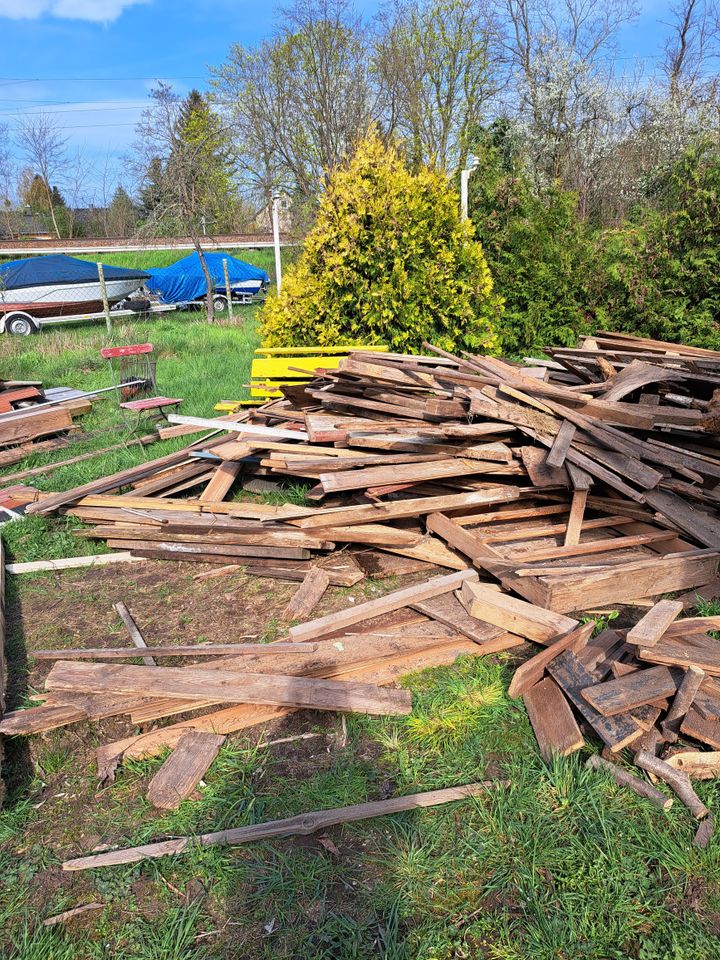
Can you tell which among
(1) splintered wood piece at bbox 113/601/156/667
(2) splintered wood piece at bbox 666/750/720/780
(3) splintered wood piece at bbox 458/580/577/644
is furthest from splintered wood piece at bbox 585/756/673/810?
(1) splintered wood piece at bbox 113/601/156/667

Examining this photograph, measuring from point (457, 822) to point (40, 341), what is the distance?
15435 millimetres

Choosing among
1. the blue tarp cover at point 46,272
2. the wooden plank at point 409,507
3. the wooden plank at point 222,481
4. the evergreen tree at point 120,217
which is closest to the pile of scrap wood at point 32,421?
the wooden plank at point 222,481

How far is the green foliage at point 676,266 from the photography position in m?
9.00

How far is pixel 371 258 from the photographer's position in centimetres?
807

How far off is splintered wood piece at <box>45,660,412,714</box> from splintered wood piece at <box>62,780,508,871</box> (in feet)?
1.75

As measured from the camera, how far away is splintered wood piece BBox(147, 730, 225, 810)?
9.11 feet

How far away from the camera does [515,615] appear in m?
3.66

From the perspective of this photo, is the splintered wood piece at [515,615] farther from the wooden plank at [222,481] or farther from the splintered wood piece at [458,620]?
the wooden plank at [222,481]

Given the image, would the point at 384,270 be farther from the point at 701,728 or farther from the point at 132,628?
the point at 701,728

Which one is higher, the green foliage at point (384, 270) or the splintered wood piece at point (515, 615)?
the green foliage at point (384, 270)

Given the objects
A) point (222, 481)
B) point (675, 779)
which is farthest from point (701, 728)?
point (222, 481)

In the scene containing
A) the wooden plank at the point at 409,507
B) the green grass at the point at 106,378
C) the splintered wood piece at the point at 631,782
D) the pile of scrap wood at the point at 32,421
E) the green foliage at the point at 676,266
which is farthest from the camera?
the green foliage at the point at 676,266

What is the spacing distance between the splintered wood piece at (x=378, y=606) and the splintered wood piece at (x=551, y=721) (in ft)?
3.32

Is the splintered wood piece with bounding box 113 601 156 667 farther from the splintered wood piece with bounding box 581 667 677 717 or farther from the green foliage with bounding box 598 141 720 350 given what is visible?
the green foliage with bounding box 598 141 720 350
